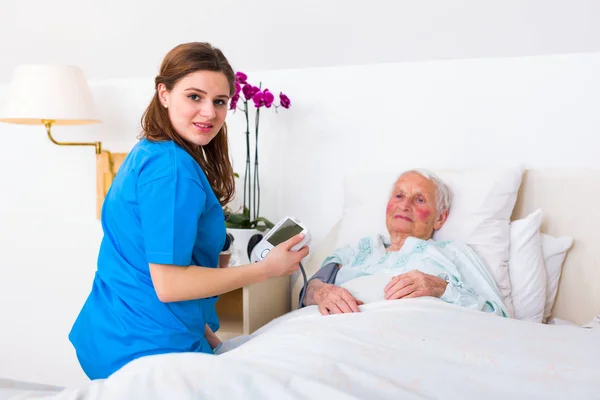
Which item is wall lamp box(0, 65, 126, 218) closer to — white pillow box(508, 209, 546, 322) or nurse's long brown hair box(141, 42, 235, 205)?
nurse's long brown hair box(141, 42, 235, 205)

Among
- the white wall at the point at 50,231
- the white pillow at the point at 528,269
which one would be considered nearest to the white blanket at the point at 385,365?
the white pillow at the point at 528,269

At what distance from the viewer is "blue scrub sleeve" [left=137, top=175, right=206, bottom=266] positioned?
3.88ft

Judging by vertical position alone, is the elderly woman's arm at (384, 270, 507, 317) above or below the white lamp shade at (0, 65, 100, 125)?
below

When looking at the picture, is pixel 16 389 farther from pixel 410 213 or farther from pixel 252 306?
pixel 410 213

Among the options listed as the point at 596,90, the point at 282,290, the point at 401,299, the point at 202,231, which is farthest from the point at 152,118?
the point at 596,90

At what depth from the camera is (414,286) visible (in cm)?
158

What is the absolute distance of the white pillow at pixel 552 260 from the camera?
1.89 m

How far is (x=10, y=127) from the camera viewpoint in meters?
2.75

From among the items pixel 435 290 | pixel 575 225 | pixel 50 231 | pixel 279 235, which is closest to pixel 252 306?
pixel 279 235

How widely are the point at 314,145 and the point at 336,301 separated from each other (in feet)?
3.05

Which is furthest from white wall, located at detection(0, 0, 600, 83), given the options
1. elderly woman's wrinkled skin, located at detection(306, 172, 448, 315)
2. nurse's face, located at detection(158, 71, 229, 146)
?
nurse's face, located at detection(158, 71, 229, 146)

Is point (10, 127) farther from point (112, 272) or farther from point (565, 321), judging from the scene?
point (565, 321)

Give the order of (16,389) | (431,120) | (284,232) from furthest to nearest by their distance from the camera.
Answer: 1. (431,120)
2. (284,232)
3. (16,389)

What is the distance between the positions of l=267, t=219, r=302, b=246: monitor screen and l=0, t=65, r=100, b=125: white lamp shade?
119cm
